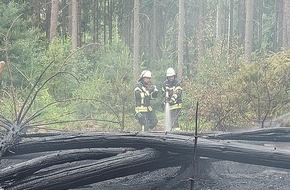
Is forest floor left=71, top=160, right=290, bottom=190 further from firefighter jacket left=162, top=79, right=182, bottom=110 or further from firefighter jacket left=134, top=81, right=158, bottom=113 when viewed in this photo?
firefighter jacket left=162, top=79, right=182, bottom=110

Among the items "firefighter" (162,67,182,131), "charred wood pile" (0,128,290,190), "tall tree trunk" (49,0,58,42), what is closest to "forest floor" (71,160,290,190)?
"charred wood pile" (0,128,290,190)

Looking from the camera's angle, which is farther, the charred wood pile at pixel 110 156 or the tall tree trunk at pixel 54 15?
the tall tree trunk at pixel 54 15

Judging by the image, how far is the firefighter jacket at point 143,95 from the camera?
39.8ft

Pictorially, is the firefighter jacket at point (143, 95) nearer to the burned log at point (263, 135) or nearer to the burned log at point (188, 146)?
the burned log at point (263, 135)

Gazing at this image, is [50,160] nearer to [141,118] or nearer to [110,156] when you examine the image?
[110,156]

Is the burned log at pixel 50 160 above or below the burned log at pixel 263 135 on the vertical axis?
below

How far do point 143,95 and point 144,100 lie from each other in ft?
0.48

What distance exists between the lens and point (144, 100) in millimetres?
12242

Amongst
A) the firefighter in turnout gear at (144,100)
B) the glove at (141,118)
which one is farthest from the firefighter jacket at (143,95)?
the glove at (141,118)

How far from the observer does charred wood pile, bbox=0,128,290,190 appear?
9.66 ft

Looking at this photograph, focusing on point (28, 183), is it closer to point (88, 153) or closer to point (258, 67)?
point (88, 153)

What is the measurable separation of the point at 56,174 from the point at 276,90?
9.68 meters

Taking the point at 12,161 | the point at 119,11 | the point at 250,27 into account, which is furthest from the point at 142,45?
the point at 12,161

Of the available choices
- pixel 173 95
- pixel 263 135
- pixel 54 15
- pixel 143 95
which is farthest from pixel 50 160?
pixel 54 15
